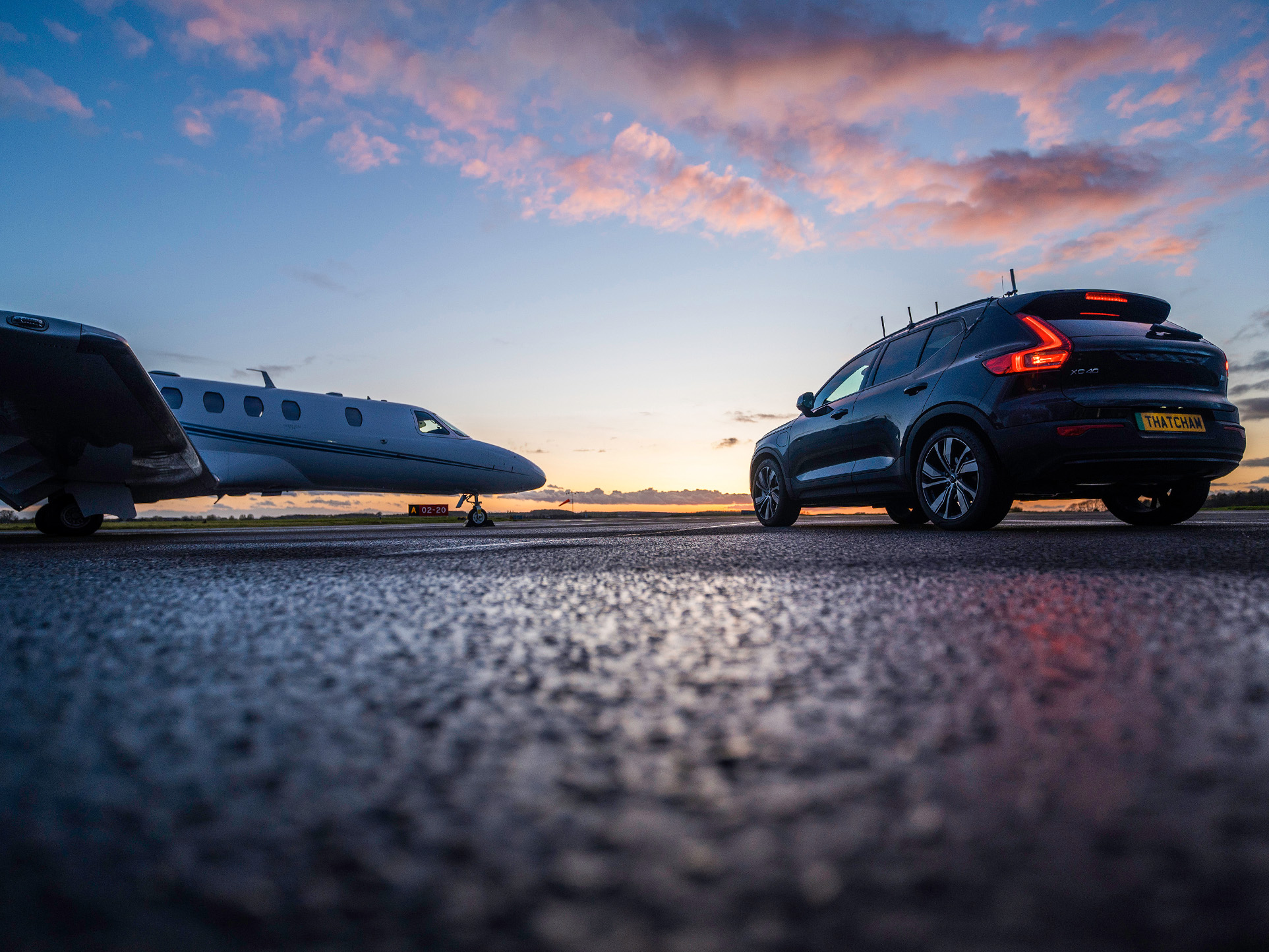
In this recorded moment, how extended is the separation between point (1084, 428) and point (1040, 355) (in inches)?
22.8

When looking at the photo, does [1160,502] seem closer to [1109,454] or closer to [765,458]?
[1109,454]

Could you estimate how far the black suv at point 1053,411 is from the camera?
16.1ft

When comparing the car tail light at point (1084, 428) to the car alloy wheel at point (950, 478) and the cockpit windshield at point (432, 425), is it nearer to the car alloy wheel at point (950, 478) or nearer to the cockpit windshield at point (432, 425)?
the car alloy wheel at point (950, 478)

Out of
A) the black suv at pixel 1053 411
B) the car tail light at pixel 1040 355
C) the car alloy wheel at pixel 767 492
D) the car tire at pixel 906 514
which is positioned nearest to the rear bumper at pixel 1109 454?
the black suv at pixel 1053 411

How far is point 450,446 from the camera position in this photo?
15.5m

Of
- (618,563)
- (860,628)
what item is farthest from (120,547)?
(860,628)

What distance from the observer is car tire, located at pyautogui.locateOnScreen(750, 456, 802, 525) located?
26.0ft

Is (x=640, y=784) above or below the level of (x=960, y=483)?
below

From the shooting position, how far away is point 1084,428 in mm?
4859

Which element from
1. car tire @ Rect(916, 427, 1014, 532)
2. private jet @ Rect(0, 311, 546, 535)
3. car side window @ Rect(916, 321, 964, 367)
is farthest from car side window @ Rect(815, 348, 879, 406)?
private jet @ Rect(0, 311, 546, 535)

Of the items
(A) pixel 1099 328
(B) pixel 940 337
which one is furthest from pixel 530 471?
(A) pixel 1099 328

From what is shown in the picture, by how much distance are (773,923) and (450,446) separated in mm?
15551

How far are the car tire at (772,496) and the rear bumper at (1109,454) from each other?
2907 millimetres

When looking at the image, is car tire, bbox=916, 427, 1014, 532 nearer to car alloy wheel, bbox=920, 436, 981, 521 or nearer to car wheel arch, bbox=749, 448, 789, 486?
car alloy wheel, bbox=920, 436, 981, 521
